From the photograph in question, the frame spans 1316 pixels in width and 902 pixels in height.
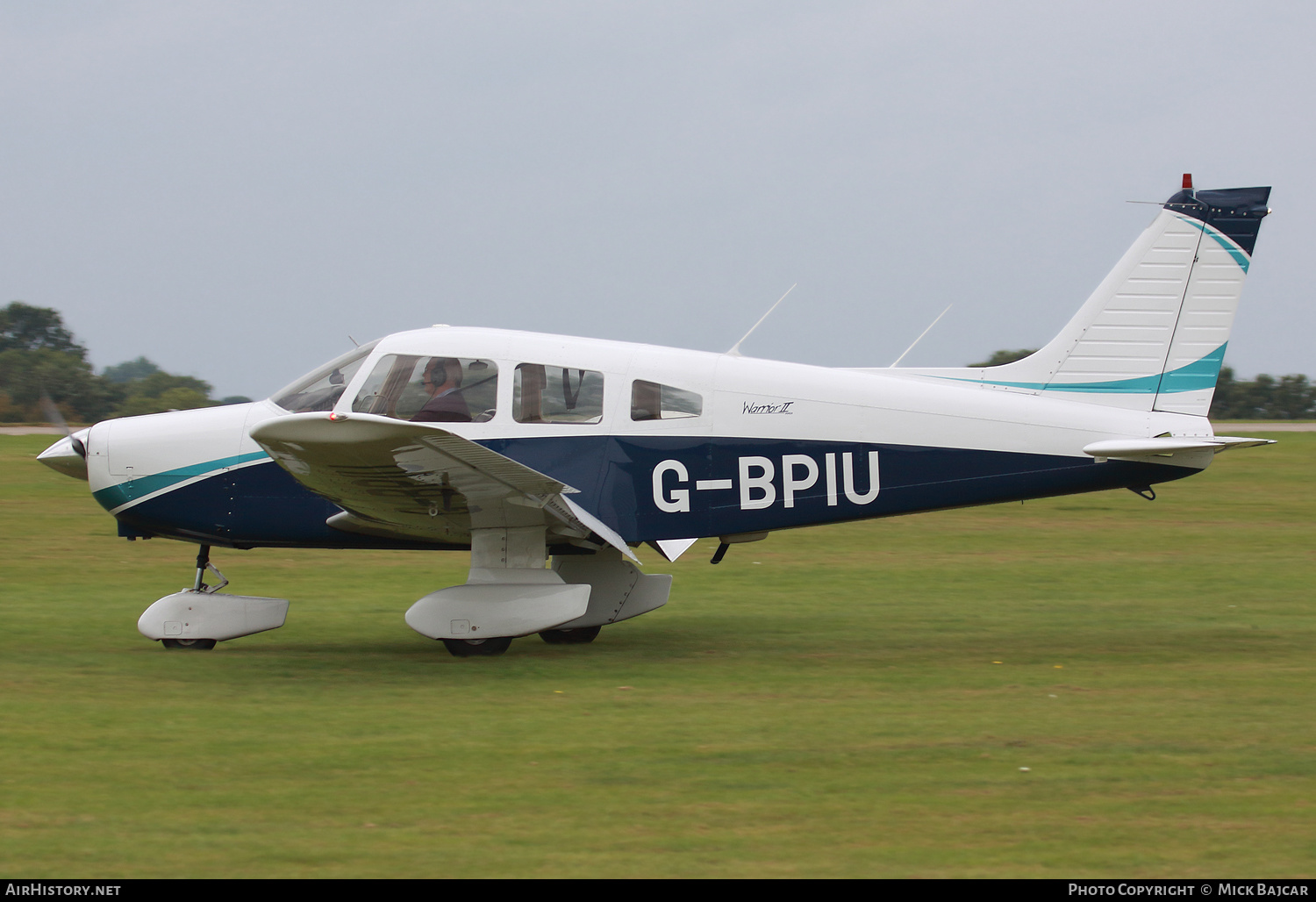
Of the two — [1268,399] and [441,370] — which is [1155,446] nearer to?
[441,370]

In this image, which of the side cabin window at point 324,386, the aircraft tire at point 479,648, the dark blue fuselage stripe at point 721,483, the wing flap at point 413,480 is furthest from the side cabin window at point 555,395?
the aircraft tire at point 479,648

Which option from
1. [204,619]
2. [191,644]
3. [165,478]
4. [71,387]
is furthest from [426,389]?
[71,387]

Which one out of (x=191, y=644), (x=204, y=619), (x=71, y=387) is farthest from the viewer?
(x=71, y=387)

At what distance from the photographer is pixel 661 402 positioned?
824 cm

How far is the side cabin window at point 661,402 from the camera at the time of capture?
324 inches

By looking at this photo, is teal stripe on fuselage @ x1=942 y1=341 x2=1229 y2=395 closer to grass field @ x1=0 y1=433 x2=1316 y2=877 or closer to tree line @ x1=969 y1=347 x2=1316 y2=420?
grass field @ x1=0 y1=433 x2=1316 y2=877

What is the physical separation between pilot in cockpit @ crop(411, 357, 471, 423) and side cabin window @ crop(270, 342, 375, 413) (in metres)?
0.48

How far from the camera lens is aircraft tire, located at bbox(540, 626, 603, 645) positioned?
9000mm

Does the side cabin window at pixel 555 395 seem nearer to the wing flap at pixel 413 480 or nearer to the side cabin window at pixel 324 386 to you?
the wing flap at pixel 413 480

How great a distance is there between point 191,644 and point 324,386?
195cm

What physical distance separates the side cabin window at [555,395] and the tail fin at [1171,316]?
2.93 meters
